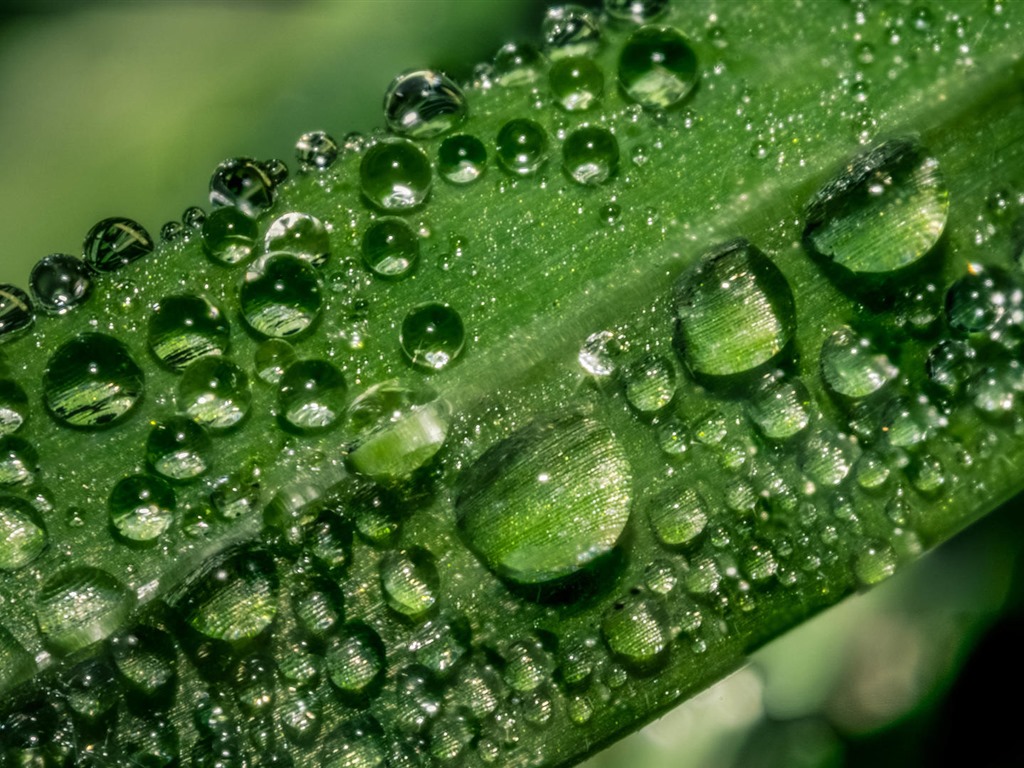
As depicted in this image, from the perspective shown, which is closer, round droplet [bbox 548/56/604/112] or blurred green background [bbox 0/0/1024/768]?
round droplet [bbox 548/56/604/112]

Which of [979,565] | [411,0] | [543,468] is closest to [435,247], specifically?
[543,468]

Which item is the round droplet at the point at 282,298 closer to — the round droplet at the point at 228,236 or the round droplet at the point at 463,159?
the round droplet at the point at 228,236

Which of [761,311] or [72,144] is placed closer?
[761,311]

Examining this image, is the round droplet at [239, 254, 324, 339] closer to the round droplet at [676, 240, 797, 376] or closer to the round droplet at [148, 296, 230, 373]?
the round droplet at [148, 296, 230, 373]

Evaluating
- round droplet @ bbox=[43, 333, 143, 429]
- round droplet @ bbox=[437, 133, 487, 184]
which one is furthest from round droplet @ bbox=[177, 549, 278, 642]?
round droplet @ bbox=[437, 133, 487, 184]

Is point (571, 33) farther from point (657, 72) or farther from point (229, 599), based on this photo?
point (229, 599)

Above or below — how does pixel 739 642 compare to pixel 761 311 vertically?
below

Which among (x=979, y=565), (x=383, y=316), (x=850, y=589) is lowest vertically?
(x=979, y=565)

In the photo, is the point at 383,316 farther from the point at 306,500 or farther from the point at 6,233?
the point at 6,233
